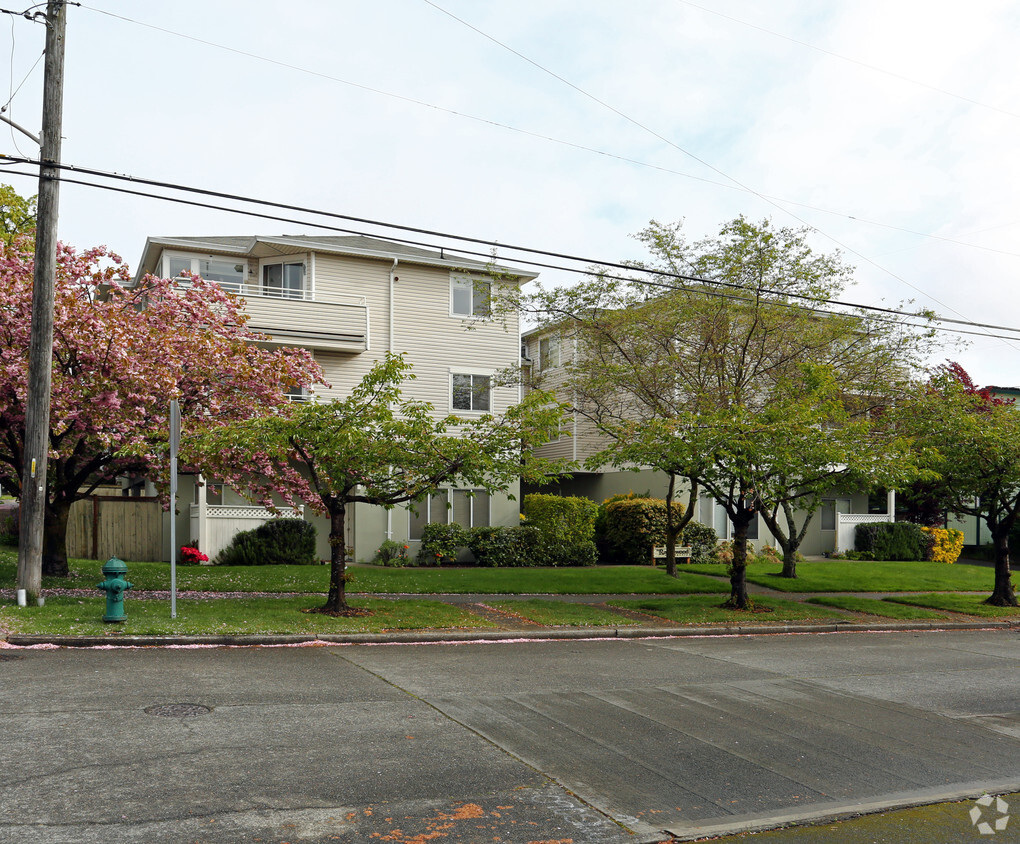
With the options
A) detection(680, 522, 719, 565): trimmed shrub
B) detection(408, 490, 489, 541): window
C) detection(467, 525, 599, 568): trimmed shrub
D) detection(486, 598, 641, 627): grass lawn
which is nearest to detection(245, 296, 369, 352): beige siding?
detection(408, 490, 489, 541): window

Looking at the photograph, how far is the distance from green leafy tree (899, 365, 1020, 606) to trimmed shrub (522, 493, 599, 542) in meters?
9.53

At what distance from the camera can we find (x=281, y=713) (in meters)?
8.08

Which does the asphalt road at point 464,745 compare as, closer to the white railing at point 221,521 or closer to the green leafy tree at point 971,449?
the green leafy tree at point 971,449

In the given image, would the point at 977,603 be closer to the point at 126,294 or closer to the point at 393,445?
the point at 393,445

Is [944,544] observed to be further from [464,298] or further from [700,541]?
[464,298]

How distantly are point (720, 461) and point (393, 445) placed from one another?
630cm

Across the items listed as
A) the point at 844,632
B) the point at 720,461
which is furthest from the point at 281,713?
the point at 844,632

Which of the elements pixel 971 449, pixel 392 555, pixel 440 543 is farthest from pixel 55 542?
pixel 971 449

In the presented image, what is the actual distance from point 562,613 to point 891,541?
20.1m

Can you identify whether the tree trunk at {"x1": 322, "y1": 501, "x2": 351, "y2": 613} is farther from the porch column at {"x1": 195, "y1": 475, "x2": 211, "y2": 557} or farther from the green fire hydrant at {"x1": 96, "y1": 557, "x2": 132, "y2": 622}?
the porch column at {"x1": 195, "y1": 475, "x2": 211, "y2": 557}

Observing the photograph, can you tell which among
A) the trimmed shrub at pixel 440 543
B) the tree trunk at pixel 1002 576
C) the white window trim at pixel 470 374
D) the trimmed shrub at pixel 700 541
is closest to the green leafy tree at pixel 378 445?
Result: the trimmed shrub at pixel 440 543

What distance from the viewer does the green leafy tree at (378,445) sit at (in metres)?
13.7

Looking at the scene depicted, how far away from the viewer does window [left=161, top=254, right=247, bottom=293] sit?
26.4m

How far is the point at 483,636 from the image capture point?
45.3 feet
